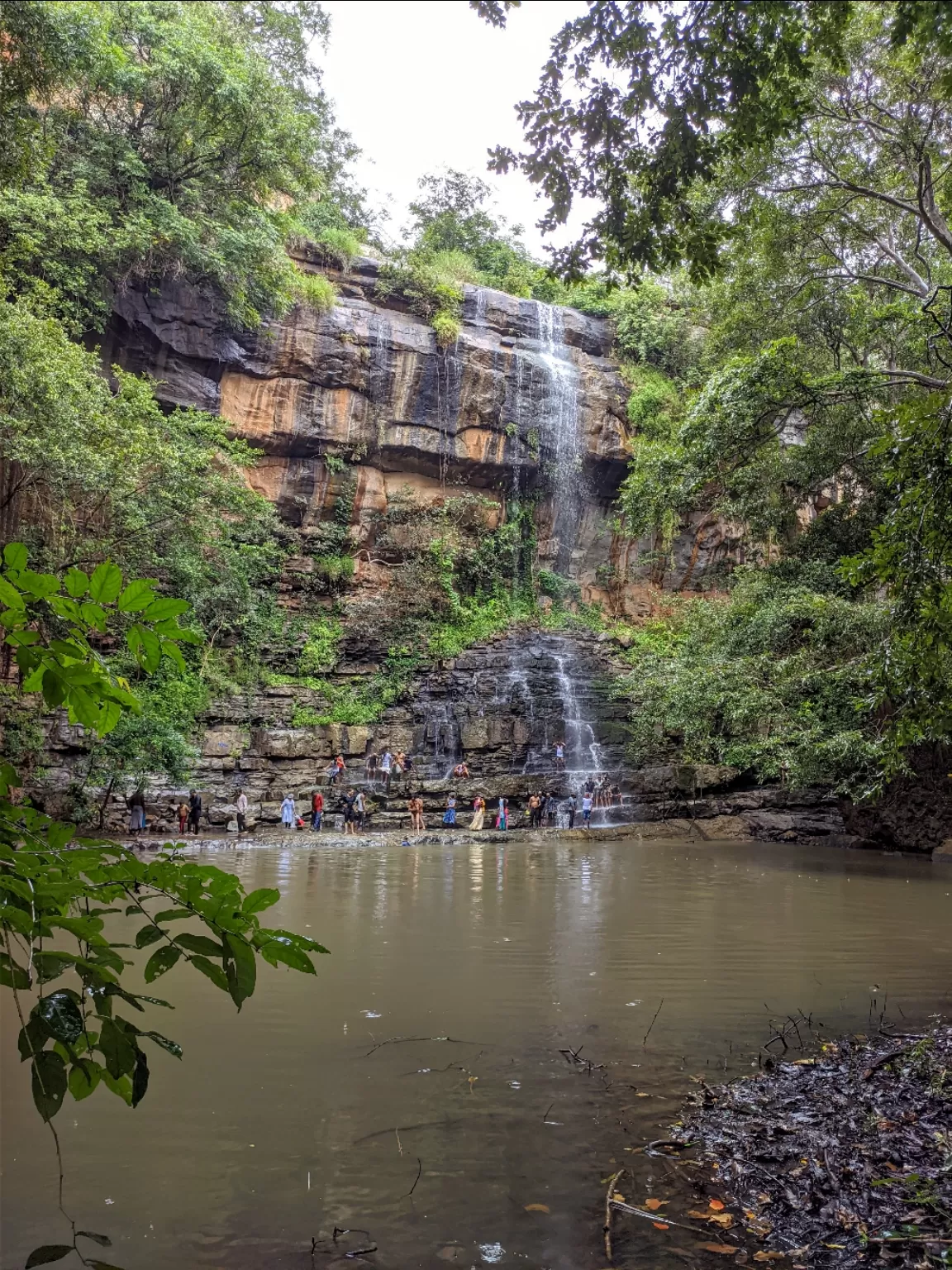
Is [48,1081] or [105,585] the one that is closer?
[48,1081]

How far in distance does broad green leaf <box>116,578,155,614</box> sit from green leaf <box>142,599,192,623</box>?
12mm

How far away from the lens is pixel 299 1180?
2781 mm

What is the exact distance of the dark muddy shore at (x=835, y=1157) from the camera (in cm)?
238

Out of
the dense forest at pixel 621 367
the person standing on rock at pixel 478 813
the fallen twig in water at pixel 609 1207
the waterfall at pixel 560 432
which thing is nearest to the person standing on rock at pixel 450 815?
the person standing on rock at pixel 478 813

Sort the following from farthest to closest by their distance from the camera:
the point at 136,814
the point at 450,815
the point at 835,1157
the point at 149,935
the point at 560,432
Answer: the point at 560,432 < the point at 450,815 < the point at 136,814 < the point at 835,1157 < the point at 149,935

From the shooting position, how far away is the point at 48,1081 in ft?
3.95

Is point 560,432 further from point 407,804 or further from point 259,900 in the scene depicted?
point 259,900

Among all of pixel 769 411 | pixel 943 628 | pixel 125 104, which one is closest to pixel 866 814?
pixel 769 411

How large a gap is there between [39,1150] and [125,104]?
24.8m

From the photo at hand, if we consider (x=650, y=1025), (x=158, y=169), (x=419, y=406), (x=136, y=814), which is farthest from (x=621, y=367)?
(x=650, y=1025)

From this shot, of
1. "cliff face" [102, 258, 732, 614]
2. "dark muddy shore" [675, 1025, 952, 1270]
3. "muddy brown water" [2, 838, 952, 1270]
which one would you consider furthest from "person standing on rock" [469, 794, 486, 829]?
"dark muddy shore" [675, 1025, 952, 1270]

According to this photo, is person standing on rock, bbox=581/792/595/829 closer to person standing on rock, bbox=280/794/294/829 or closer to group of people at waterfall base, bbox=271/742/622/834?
group of people at waterfall base, bbox=271/742/622/834

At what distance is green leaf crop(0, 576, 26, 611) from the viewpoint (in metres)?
1.49

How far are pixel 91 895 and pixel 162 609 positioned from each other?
1.69ft
